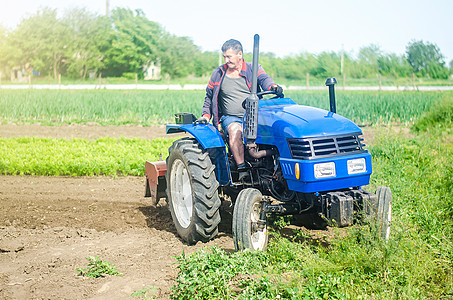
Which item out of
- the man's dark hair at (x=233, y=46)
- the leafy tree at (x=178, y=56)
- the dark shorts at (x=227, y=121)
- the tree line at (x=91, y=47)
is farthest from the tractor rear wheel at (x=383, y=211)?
the leafy tree at (x=178, y=56)

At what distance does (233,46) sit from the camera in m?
5.59

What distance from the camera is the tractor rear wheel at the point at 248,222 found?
4625 millimetres

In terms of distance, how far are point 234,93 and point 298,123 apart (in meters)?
1.16

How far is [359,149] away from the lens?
4.82 m

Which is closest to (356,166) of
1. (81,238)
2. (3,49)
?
(81,238)

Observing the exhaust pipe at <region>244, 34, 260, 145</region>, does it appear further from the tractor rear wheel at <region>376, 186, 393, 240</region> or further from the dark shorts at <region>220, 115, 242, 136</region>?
the tractor rear wheel at <region>376, 186, 393, 240</region>

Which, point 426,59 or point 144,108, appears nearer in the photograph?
point 144,108

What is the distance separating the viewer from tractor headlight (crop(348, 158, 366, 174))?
15.1 ft

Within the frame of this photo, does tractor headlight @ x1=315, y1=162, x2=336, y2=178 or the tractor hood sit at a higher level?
the tractor hood

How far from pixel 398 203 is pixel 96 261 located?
374cm

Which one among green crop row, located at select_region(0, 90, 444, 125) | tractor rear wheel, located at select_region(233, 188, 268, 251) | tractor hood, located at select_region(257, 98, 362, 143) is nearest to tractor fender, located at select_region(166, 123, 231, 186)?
tractor hood, located at select_region(257, 98, 362, 143)

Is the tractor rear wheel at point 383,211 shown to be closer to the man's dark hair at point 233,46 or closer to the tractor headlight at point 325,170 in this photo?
the tractor headlight at point 325,170

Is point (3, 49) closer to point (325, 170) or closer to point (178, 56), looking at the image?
point (178, 56)

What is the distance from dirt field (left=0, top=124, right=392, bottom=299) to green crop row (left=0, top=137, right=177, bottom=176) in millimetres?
257
